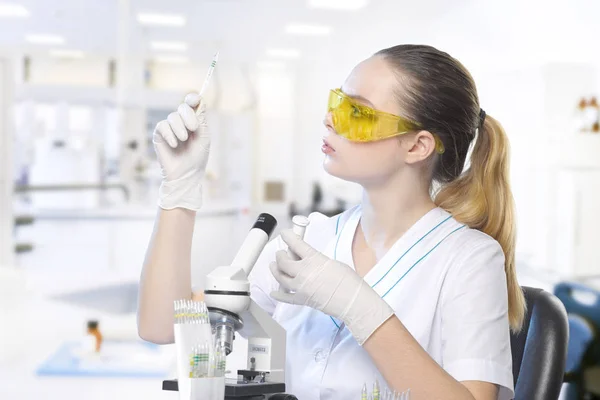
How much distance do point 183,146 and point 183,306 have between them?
1.34ft

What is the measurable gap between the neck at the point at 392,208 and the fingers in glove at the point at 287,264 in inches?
10.5

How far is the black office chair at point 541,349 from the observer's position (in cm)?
129

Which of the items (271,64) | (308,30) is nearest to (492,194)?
(308,30)

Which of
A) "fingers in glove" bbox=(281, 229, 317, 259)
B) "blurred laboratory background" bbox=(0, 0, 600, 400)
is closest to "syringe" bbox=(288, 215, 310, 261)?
"fingers in glove" bbox=(281, 229, 317, 259)

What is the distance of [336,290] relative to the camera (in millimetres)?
1064

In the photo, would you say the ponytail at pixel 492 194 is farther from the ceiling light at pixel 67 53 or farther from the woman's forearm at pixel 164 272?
the ceiling light at pixel 67 53

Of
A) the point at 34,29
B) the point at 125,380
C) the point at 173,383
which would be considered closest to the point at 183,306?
the point at 173,383

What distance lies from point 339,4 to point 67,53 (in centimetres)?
317

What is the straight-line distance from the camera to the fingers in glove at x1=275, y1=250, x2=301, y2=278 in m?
1.07

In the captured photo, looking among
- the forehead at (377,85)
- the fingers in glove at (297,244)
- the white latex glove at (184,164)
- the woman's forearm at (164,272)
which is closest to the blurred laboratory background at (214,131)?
the woman's forearm at (164,272)

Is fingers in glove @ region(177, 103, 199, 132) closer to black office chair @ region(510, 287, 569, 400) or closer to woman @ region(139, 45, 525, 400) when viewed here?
woman @ region(139, 45, 525, 400)

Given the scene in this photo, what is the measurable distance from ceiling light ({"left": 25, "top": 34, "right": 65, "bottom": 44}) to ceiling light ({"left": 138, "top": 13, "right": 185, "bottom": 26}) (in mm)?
1033

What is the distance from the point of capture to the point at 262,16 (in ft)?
24.3

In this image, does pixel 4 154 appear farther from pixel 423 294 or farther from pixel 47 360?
pixel 423 294
